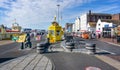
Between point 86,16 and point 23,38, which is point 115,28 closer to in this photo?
point 23,38

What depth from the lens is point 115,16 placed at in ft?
331

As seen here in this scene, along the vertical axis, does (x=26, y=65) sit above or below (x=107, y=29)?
below

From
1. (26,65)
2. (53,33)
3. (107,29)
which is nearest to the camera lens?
(26,65)

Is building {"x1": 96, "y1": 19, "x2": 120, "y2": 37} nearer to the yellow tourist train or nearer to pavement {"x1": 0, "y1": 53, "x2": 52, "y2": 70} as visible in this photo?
the yellow tourist train

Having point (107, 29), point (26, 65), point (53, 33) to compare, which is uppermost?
point (107, 29)

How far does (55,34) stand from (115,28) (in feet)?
76.2

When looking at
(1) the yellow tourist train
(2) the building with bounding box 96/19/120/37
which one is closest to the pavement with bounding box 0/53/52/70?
(1) the yellow tourist train

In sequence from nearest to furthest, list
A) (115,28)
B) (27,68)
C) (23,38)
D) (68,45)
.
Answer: (27,68), (68,45), (23,38), (115,28)

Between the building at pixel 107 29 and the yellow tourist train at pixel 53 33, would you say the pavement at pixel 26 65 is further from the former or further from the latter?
the building at pixel 107 29

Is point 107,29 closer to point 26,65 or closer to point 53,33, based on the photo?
point 53,33

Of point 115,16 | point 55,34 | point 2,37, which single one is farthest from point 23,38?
point 115,16

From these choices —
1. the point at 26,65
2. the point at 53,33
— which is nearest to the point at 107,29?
the point at 53,33

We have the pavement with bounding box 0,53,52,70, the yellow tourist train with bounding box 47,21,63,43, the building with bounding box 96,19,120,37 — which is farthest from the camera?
the building with bounding box 96,19,120,37

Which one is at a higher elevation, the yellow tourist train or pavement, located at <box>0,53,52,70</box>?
the yellow tourist train
